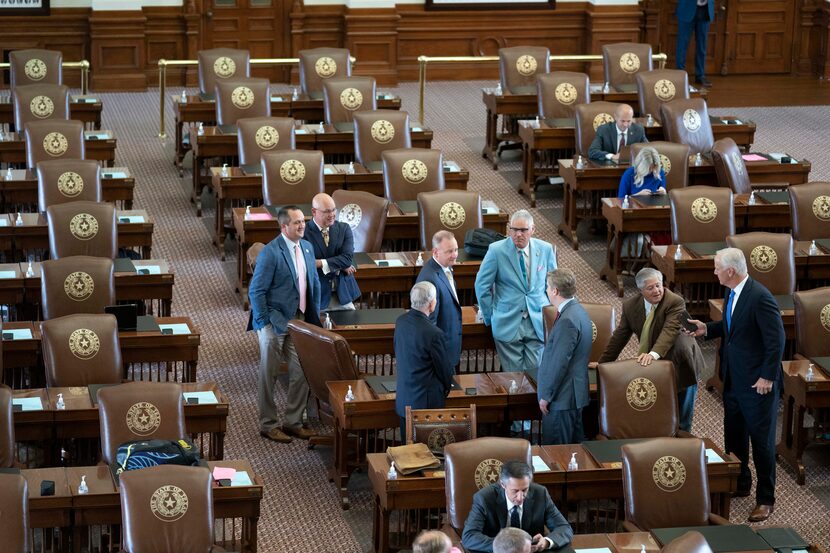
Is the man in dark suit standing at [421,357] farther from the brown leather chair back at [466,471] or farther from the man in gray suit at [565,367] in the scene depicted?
the brown leather chair back at [466,471]

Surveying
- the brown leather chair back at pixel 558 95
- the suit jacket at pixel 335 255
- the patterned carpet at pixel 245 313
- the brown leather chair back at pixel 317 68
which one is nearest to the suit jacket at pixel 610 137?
the patterned carpet at pixel 245 313

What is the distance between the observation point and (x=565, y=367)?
7.91 m

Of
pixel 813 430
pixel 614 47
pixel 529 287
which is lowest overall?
pixel 813 430

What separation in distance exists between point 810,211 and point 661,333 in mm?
3232

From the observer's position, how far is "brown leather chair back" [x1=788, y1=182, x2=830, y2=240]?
36.1 ft

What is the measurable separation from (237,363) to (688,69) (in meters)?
9.73

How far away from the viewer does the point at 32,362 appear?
29.2 ft

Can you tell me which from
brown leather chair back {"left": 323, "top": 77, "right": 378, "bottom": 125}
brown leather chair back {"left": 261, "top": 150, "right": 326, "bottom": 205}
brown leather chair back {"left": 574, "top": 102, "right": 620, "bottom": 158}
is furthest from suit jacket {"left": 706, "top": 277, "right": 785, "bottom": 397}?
brown leather chair back {"left": 323, "top": 77, "right": 378, "bottom": 125}

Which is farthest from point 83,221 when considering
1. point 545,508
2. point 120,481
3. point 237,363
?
point 545,508

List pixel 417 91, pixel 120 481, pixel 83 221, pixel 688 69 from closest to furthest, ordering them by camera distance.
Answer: pixel 120 481, pixel 83 221, pixel 417 91, pixel 688 69

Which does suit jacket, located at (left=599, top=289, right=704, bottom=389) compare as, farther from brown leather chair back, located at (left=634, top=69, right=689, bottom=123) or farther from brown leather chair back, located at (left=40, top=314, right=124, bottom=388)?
brown leather chair back, located at (left=634, top=69, right=689, bottom=123)

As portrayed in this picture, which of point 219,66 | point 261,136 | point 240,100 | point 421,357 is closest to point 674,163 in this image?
point 261,136

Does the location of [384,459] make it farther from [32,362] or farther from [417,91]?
[417,91]

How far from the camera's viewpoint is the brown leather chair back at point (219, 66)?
559 inches
